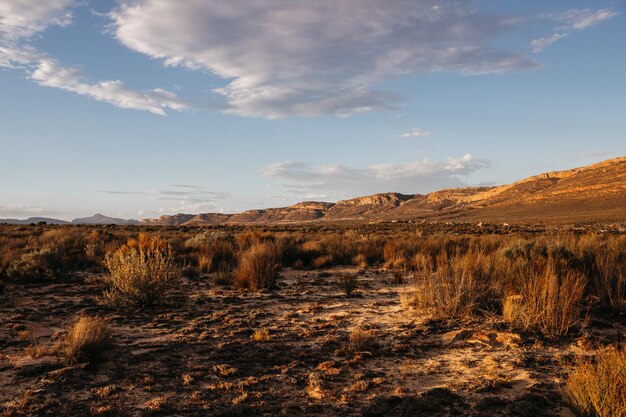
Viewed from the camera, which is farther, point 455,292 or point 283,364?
point 455,292

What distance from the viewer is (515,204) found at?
264ft

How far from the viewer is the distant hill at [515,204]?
200 ft

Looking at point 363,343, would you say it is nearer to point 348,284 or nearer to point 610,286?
point 348,284

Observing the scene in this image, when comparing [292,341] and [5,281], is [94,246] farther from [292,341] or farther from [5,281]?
[292,341]

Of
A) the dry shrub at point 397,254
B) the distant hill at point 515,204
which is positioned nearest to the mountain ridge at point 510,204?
the distant hill at point 515,204

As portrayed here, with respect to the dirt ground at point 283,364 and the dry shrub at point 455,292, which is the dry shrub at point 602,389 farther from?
the dry shrub at point 455,292

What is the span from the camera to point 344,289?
9.48 metres

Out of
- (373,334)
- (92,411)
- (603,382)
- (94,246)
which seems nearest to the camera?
(603,382)

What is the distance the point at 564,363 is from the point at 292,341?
3.45 metres

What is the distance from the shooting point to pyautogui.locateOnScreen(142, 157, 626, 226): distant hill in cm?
6106

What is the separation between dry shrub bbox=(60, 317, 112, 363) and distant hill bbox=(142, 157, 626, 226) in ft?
175

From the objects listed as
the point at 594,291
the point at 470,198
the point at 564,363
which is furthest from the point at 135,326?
the point at 470,198

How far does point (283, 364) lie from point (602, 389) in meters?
3.28

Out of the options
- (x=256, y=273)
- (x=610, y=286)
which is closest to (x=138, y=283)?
(x=256, y=273)
